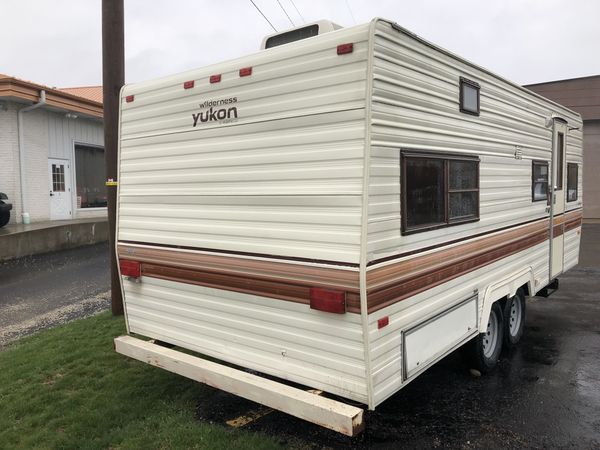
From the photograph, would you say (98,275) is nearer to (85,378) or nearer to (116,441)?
(85,378)

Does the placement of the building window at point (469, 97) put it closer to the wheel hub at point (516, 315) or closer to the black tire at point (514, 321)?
the black tire at point (514, 321)

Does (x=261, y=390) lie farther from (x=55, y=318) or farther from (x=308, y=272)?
(x=55, y=318)

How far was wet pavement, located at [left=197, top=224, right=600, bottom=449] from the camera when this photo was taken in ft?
12.1

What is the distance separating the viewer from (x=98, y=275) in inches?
401

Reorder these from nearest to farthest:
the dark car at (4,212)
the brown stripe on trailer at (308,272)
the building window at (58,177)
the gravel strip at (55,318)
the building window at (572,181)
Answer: the brown stripe on trailer at (308,272) < the gravel strip at (55,318) < the building window at (572,181) < the dark car at (4,212) < the building window at (58,177)

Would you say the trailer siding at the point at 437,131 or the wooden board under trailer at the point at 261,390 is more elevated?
the trailer siding at the point at 437,131

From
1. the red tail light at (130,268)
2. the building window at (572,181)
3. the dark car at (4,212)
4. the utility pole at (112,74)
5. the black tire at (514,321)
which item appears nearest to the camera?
the red tail light at (130,268)

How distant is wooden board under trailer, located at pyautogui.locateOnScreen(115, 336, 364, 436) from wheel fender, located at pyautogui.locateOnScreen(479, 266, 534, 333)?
1.95m

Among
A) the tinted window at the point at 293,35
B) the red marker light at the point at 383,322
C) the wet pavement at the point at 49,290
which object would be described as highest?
the tinted window at the point at 293,35

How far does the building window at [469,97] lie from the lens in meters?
3.98

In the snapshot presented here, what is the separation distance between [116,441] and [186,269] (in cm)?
133

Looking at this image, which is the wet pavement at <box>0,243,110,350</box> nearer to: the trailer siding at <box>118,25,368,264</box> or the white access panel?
the trailer siding at <box>118,25,368,264</box>

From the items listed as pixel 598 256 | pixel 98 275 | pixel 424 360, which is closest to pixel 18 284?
pixel 98 275

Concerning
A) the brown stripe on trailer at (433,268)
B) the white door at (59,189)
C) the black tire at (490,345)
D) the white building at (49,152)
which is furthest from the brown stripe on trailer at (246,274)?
the white door at (59,189)
